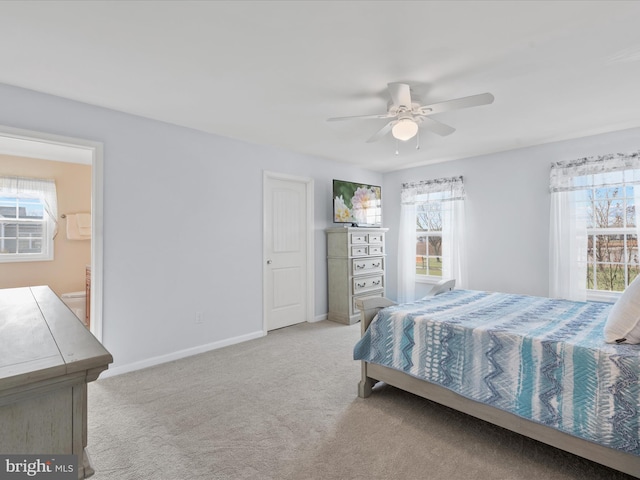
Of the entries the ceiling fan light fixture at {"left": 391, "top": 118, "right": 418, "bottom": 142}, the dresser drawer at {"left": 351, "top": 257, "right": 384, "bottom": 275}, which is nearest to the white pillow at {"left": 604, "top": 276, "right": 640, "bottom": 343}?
the ceiling fan light fixture at {"left": 391, "top": 118, "right": 418, "bottom": 142}

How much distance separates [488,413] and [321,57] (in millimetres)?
2360

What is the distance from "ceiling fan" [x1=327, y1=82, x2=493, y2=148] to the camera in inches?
84.0

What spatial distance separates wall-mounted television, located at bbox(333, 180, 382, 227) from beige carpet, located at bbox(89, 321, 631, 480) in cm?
243

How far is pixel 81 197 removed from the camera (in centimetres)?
455

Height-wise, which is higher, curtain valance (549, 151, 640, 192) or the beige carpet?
curtain valance (549, 151, 640, 192)

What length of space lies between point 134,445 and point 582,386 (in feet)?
7.97

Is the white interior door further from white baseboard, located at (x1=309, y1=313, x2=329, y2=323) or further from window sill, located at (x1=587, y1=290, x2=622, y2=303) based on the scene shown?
window sill, located at (x1=587, y1=290, x2=622, y2=303)

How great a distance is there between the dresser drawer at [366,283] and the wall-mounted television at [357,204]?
842 millimetres

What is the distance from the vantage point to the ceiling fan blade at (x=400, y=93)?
215 centimetres

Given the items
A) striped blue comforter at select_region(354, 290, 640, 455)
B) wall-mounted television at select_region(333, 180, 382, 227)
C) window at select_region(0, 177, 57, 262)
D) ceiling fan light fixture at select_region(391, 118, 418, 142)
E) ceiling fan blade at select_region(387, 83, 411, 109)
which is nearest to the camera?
striped blue comforter at select_region(354, 290, 640, 455)

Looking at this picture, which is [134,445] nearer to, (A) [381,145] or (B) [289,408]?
(B) [289,408]

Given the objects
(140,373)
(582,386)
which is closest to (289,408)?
(140,373)

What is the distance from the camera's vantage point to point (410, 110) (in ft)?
7.95

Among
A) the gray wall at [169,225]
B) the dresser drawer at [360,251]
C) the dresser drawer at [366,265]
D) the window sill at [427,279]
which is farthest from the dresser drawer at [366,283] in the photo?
the gray wall at [169,225]
